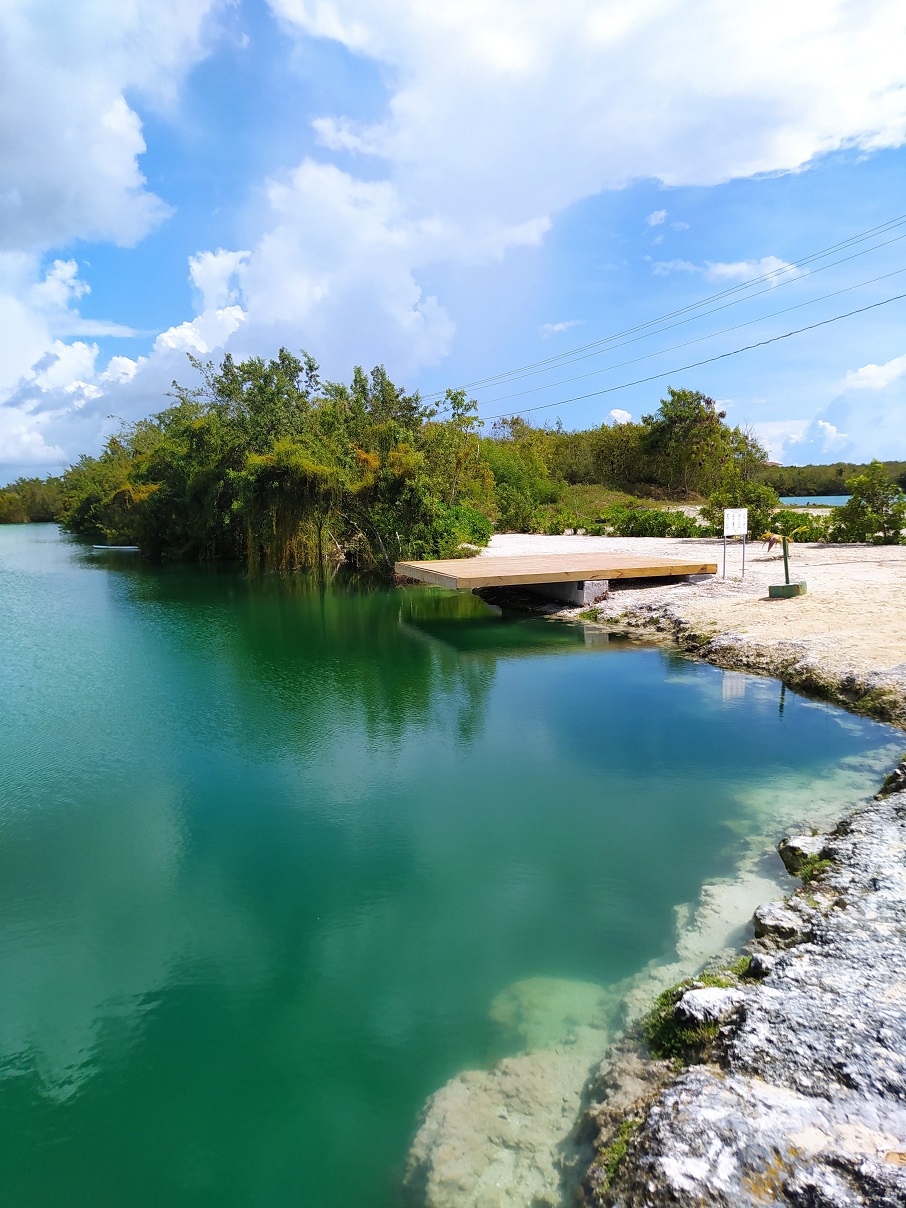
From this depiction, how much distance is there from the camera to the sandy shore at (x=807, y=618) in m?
8.81

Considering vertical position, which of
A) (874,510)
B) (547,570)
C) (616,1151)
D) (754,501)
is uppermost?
(754,501)

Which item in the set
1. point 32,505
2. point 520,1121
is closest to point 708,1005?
point 520,1121

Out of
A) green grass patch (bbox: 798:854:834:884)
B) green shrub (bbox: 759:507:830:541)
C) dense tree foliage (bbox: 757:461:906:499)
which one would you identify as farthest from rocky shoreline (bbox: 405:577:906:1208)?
dense tree foliage (bbox: 757:461:906:499)

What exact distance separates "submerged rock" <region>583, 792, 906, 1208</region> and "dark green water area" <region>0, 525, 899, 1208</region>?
100cm

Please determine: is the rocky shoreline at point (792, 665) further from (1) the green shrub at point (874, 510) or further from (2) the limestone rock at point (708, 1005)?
(1) the green shrub at point (874, 510)

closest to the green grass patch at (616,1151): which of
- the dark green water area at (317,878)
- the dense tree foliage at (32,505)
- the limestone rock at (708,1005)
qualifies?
the limestone rock at (708,1005)

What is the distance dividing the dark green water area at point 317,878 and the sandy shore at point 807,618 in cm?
46

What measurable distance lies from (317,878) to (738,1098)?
131 inches

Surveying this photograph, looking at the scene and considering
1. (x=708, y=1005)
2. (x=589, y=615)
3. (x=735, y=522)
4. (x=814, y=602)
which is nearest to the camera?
(x=708, y=1005)

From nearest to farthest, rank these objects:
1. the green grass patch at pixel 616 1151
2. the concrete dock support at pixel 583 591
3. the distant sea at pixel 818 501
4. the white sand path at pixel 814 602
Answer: the green grass patch at pixel 616 1151 → the white sand path at pixel 814 602 → the concrete dock support at pixel 583 591 → the distant sea at pixel 818 501

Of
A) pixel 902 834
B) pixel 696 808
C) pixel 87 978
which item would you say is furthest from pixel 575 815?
pixel 87 978

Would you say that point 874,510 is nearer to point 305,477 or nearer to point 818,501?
point 305,477

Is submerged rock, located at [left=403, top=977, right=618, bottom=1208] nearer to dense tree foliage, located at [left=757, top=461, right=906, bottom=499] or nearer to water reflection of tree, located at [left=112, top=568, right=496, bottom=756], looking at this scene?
water reflection of tree, located at [left=112, top=568, right=496, bottom=756]

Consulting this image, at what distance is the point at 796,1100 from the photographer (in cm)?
259
